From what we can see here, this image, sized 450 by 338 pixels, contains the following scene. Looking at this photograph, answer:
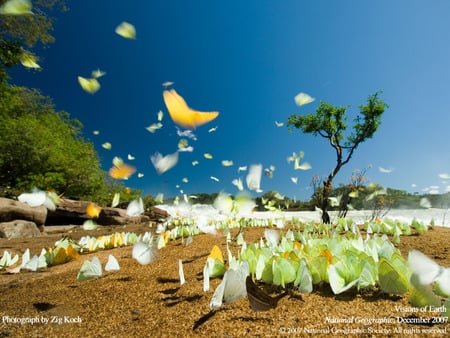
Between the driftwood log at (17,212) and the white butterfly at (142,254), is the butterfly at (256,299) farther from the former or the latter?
the driftwood log at (17,212)

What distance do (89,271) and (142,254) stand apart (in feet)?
2.42

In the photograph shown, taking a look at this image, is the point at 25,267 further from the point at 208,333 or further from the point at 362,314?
the point at 362,314

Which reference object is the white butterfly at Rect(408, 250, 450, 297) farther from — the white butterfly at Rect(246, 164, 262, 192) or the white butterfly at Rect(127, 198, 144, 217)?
the white butterfly at Rect(127, 198, 144, 217)

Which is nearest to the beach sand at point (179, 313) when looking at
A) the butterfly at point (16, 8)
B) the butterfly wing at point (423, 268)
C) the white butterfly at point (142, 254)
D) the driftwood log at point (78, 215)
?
the butterfly wing at point (423, 268)

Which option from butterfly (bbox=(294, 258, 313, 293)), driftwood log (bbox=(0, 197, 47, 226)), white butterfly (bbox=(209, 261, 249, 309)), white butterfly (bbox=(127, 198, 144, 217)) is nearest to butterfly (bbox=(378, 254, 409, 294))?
butterfly (bbox=(294, 258, 313, 293))

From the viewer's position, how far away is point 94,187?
20.4m

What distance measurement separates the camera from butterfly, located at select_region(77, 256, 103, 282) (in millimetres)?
1880

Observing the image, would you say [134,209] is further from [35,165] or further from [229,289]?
[35,165]

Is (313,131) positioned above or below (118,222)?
above

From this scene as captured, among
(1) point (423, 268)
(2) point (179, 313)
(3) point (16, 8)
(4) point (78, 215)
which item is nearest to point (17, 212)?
(4) point (78, 215)

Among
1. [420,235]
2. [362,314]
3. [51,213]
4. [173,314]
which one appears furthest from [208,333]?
[51,213]

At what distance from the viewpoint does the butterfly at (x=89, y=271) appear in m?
1.88

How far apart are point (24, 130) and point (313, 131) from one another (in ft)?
60.7

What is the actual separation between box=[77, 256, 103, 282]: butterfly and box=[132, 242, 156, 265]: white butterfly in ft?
1.93
